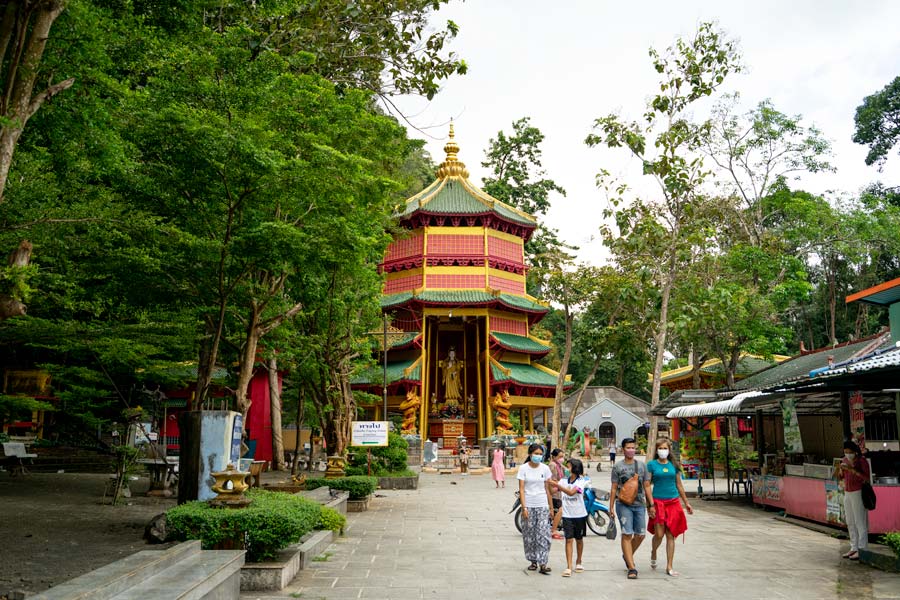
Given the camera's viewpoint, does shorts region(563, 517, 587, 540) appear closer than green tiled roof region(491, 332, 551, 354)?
Yes

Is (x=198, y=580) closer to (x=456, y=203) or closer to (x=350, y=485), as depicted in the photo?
(x=350, y=485)

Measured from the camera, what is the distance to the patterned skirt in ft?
31.0

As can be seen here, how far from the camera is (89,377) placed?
788 inches

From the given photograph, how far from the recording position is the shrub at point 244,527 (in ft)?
26.4

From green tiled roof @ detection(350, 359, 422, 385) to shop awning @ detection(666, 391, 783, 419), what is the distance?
16.4 metres

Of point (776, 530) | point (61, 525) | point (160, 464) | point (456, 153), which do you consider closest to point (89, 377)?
point (160, 464)

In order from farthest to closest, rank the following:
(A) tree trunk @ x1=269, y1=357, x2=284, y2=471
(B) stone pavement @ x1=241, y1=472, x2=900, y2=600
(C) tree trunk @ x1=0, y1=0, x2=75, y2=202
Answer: (A) tree trunk @ x1=269, y1=357, x2=284, y2=471 < (B) stone pavement @ x1=241, y1=472, x2=900, y2=600 < (C) tree trunk @ x1=0, y1=0, x2=75, y2=202

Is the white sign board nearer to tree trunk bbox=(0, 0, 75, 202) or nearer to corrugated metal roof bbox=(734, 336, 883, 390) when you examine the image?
corrugated metal roof bbox=(734, 336, 883, 390)

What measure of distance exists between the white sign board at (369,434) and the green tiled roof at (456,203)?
73.4 feet

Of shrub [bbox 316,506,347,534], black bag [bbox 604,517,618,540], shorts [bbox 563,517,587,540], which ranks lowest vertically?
black bag [bbox 604,517,618,540]

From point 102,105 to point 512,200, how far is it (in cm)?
4481

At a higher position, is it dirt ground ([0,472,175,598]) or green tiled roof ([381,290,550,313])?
green tiled roof ([381,290,550,313])

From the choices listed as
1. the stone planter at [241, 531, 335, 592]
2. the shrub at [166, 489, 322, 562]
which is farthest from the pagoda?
the shrub at [166, 489, 322, 562]

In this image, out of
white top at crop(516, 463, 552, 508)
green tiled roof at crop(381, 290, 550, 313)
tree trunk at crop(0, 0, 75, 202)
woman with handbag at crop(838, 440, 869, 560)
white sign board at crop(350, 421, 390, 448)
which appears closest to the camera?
tree trunk at crop(0, 0, 75, 202)
